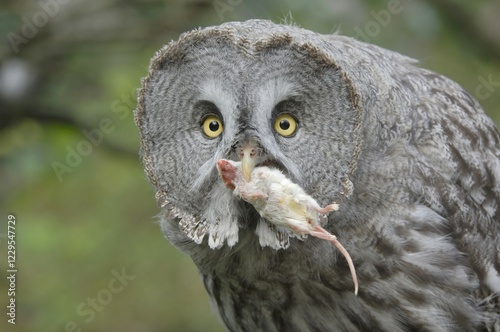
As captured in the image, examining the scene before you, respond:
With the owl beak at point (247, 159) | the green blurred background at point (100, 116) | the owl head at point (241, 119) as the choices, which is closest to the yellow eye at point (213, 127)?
the owl head at point (241, 119)

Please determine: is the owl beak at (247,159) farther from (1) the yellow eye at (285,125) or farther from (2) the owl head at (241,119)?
(1) the yellow eye at (285,125)

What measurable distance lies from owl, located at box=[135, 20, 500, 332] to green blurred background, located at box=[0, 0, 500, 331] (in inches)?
34.8

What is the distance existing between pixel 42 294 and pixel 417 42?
2944mm

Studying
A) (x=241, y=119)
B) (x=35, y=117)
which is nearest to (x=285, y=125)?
(x=241, y=119)

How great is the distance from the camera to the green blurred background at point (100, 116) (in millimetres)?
4875

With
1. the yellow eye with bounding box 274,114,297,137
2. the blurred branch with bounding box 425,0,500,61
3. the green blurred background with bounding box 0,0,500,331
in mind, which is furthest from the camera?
the blurred branch with bounding box 425,0,500,61

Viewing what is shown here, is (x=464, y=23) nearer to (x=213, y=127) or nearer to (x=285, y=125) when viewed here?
(x=285, y=125)

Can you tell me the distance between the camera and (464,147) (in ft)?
12.5

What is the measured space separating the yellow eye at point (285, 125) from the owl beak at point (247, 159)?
142 millimetres

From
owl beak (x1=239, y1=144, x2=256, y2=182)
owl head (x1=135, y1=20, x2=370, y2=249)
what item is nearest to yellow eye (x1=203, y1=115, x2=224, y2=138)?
owl head (x1=135, y1=20, x2=370, y2=249)

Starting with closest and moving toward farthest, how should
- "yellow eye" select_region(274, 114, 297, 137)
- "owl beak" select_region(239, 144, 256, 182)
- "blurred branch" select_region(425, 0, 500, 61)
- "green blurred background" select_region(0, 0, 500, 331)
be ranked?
"owl beak" select_region(239, 144, 256, 182) → "yellow eye" select_region(274, 114, 297, 137) → "green blurred background" select_region(0, 0, 500, 331) → "blurred branch" select_region(425, 0, 500, 61)

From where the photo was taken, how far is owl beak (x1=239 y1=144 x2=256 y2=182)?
2.88m

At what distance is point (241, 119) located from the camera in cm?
292

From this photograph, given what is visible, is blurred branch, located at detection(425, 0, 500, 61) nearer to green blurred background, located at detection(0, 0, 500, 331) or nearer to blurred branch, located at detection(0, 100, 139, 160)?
green blurred background, located at detection(0, 0, 500, 331)
